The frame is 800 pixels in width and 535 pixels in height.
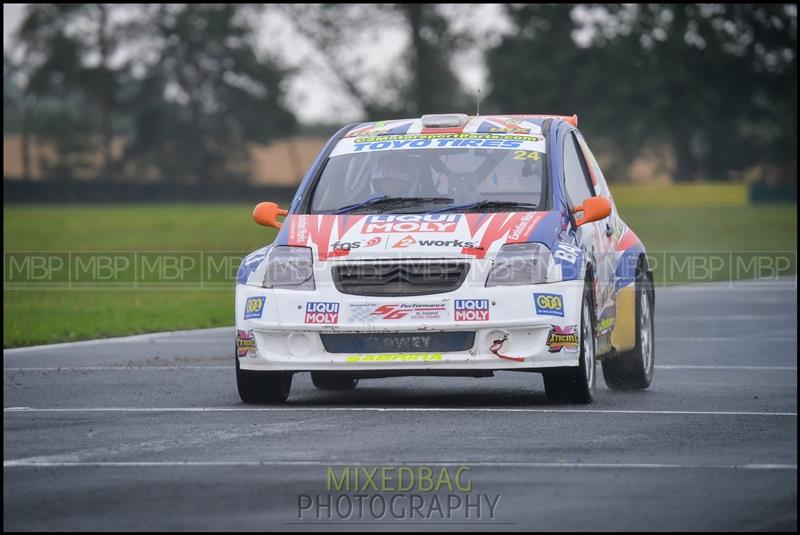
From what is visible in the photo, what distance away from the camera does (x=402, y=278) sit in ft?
32.7

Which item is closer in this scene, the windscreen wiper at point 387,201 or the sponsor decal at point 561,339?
the sponsor decal at point 561,339

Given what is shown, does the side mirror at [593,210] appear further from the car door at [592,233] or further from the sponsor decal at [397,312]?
the sponsor decal at [397,312]

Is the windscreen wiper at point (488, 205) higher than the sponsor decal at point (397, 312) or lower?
higher

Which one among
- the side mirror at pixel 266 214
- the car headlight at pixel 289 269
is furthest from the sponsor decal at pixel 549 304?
the side mirror at pixel 266 214

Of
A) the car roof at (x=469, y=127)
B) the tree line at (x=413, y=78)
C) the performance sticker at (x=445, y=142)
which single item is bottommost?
the tree line at (x=413, y=78)

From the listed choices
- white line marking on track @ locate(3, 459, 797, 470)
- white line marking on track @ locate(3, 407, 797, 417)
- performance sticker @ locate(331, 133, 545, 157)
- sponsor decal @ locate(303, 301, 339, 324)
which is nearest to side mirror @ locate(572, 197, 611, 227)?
performance sticker @ locate(331, 133, 545, 157)

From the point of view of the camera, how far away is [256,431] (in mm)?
8914

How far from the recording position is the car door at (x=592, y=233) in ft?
35.4

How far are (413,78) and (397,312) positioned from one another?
Result: 200 feet

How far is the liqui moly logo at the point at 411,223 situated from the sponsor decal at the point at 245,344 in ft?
2.98

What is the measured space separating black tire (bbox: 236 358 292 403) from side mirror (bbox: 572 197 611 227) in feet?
6.58

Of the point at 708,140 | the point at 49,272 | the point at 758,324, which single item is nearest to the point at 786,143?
the point at 708,140

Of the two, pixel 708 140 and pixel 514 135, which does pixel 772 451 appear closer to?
pixel 514 135

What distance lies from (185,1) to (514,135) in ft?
260
